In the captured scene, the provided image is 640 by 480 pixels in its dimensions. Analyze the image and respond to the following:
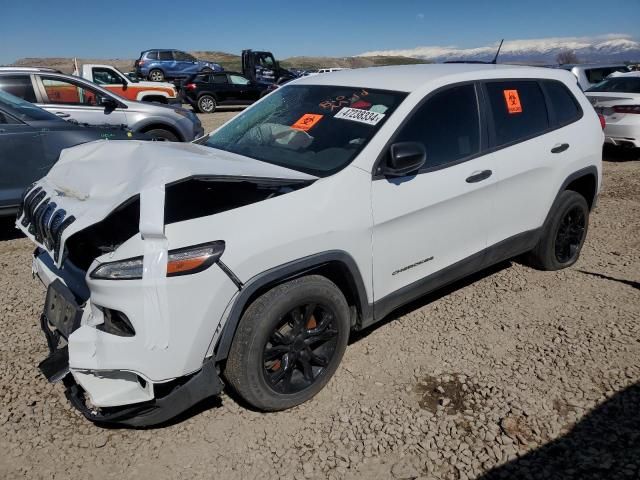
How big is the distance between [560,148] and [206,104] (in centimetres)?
1709

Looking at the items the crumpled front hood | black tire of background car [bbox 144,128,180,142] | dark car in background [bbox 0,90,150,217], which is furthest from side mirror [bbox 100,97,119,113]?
the crumpled front hood

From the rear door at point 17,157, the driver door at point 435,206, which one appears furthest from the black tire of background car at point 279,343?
the rear door at point 17,157

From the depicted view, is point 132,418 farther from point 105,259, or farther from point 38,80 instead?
point 38,80

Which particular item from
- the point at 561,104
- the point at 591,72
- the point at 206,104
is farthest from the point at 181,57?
the point at 561,104

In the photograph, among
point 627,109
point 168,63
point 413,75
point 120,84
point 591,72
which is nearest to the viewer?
point 413,75

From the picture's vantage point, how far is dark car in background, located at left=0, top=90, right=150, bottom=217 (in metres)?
5.20

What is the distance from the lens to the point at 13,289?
415 cm

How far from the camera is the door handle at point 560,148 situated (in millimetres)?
A: 3850

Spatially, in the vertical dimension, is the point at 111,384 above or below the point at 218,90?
below

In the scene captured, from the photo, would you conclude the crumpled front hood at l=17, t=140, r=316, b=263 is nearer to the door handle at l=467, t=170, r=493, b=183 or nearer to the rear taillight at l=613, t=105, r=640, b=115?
the door handle at l=467, t=170, r=493, b=183

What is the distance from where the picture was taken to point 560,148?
3898mm

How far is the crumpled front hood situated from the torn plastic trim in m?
0.72

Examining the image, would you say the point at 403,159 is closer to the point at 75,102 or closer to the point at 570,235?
the point at 570,235

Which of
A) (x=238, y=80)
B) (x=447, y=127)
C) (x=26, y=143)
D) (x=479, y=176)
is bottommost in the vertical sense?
(x=479, y=176)
